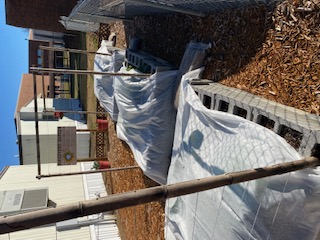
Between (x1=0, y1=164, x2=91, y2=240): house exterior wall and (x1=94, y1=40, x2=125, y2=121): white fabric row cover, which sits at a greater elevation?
(x1=94, y1=40, x2=125, y2=121): white fabric row cover

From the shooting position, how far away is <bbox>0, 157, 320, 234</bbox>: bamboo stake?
994mm

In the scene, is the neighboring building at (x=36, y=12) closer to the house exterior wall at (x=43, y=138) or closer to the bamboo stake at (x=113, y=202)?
the house exterior wall at (x=43, y=138)

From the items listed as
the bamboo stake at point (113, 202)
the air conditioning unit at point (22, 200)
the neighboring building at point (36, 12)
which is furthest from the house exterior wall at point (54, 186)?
the neighboring building at point (36, 12)

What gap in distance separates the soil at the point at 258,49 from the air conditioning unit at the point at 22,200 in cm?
368

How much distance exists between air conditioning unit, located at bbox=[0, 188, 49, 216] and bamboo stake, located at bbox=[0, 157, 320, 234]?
251 inches

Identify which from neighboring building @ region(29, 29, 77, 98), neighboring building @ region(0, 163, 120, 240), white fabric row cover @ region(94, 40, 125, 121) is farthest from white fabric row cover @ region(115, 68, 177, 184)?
neighboring building @ region(29, 29, 77, 98)

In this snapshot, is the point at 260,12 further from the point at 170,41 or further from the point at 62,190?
the point at 62,190

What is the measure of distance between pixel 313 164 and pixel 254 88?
50.8 inches

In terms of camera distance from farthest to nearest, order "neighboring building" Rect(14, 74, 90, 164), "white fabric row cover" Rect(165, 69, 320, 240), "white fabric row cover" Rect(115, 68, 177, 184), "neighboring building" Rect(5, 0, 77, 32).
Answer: "neighboring building" Rect(5, 0, 77, 32) < "neighboring building" Rect(14, 74, 90, 164) < "white fabric row cover" Rect(115, 68, 177, 184) < "white fabric row cover" Rect(165, 69, 320, 240)

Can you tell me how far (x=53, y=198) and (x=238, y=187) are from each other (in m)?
7.26

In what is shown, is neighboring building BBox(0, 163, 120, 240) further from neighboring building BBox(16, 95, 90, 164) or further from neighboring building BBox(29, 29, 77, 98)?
neighboring building BBox(29, 29, 77, 98)

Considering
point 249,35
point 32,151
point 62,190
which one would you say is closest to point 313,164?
point 249,35

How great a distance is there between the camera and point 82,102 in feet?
41.0

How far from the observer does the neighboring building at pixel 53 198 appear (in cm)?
656
